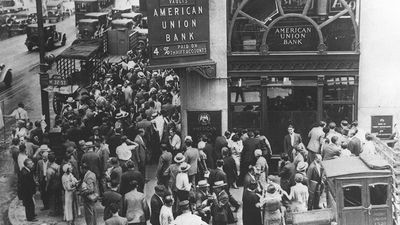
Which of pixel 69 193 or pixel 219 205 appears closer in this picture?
pixel 219 205

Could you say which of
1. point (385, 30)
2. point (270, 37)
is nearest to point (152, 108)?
point (270, 37)

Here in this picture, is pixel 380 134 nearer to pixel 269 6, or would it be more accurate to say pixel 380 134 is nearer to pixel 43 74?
pixel 269 6

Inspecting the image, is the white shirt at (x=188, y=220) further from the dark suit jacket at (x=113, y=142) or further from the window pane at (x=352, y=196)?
the dark suit jacket at (x=113, y=142)

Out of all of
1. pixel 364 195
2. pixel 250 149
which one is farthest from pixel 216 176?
pixel 364 195

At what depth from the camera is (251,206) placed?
15.2m

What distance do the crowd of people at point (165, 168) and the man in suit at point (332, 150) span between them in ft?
0.08

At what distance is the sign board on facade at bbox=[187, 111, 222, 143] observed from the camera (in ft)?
66.1

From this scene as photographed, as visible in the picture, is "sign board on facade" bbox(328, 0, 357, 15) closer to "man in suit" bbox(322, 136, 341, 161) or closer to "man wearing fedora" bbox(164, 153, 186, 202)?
"man in suit" bbox(322, 136, 341, 161)

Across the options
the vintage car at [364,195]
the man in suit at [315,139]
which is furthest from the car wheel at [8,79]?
the vintage car at [364,195]

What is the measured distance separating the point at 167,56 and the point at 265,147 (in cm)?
374

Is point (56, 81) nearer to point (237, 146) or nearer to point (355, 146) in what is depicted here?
point (237, 146)

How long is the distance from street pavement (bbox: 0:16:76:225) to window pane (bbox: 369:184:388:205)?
363 inches

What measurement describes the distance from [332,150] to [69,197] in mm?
6687

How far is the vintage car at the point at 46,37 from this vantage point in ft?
133
